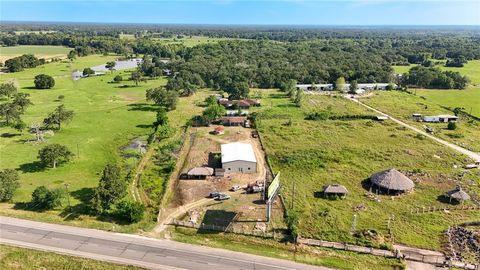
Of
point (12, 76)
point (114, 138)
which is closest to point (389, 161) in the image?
point (114, 138)

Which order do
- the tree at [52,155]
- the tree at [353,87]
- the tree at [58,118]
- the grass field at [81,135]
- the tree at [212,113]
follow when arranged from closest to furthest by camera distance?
1. the grass field at [81,135]
2. the tree at [52,155]
3. the tree at [58,118]
4. the tree at [212,113]
5. the tree at [353,87]

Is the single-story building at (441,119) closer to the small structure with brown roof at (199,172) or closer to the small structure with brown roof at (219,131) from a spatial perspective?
the small structure with brown roof at (219,131)

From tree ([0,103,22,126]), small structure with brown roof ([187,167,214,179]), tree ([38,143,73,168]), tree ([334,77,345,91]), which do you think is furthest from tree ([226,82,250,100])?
tree ([38,143,73,168])

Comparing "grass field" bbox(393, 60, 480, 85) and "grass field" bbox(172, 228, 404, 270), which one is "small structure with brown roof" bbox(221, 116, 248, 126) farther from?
"grass field" bbox(393, 60, 480, 85)

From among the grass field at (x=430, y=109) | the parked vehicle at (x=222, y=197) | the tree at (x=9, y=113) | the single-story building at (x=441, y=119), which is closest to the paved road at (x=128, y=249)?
the parked vehicle at (x=222, y=197)

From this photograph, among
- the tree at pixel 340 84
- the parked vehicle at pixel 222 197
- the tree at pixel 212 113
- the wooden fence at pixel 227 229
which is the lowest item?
the wooden fence at pixel 227 229

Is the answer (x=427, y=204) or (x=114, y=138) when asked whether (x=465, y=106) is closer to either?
(x=427, y=204)
